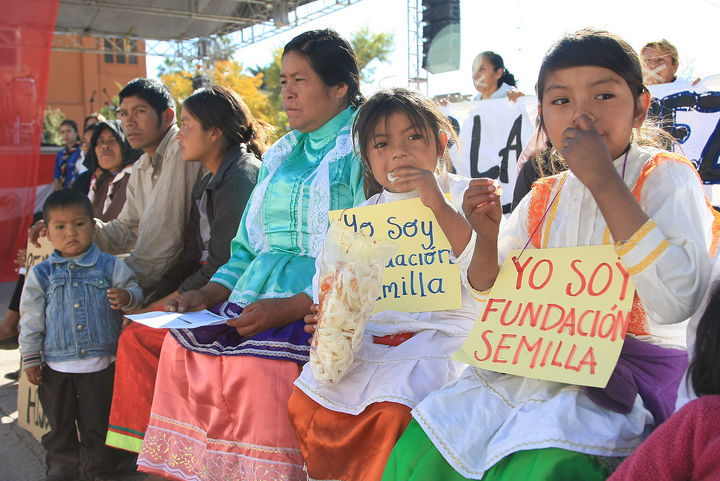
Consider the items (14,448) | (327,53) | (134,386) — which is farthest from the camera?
(14,448)

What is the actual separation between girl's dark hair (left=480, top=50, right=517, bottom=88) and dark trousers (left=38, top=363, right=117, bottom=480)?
3903mm

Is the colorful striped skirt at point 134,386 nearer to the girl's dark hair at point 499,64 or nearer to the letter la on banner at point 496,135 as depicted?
the letter la on banner at point 496,135

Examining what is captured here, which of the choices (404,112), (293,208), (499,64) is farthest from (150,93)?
(499,64)

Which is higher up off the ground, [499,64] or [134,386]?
[499,64]

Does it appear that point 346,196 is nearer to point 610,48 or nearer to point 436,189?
point 436,189

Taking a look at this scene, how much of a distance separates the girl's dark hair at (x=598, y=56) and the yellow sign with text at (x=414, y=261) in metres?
0.55

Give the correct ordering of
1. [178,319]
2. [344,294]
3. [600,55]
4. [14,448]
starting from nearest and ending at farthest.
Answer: [600,55] → [344,294] → [178,319] → [14,448]

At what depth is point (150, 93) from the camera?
11.4 ft

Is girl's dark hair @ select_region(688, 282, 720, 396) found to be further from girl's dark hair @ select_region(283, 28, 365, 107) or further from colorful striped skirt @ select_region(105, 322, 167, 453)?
colorful striped skirt @ select_region(105, 322, 167, 453)

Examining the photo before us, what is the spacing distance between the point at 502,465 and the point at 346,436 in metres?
0.53

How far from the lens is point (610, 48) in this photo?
144cm

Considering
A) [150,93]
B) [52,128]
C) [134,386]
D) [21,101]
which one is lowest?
[134,386]

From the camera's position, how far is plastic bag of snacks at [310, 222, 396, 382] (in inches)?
63.6

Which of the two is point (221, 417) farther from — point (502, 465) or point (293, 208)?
point (502, 465)
